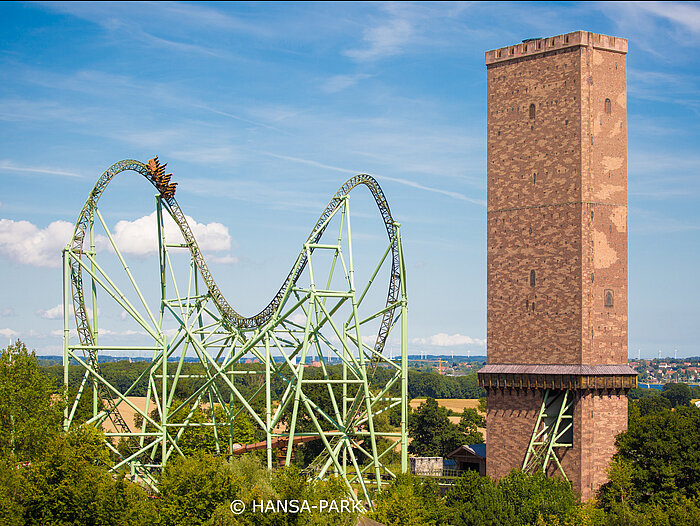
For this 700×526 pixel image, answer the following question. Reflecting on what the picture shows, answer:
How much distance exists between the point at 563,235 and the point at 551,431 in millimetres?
13222

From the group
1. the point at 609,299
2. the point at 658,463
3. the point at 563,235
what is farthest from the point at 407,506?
the point at 563,235

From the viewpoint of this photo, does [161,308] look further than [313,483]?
Yes

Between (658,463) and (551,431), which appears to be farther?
(551,431)

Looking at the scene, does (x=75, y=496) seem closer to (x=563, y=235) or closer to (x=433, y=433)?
(x=563, y=235)

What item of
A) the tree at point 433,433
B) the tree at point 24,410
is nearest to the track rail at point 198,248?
the tree at point 24,410

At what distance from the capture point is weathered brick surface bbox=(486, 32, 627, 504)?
210 ft

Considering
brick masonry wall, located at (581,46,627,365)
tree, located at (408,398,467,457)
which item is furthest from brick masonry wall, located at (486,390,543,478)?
tree, located at (408,398,467,457)

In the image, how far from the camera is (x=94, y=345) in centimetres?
6178

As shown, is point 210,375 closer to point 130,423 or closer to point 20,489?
point 20,489

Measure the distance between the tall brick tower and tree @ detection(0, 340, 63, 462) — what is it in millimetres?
29372

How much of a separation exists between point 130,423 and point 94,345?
258 feet

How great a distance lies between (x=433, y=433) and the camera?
323 ft

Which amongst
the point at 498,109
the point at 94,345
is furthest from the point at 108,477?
the point at 498,109

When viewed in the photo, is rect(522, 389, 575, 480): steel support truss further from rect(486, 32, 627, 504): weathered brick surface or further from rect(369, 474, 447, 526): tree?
rect(369, 474, 447, 526): tree
